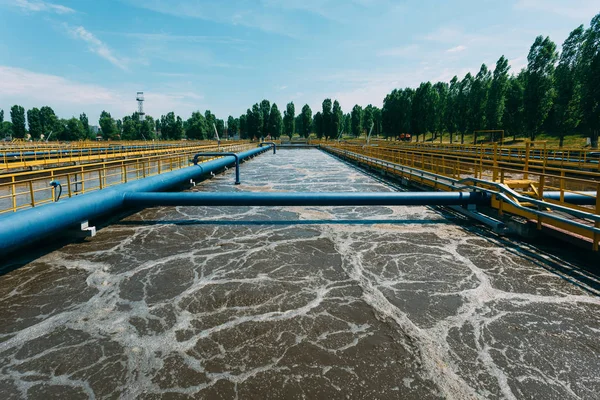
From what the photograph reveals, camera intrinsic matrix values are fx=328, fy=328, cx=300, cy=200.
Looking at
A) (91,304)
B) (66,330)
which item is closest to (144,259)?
(91,304)

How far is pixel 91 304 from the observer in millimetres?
5391

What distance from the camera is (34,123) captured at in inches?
4286

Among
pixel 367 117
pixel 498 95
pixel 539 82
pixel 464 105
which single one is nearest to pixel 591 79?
pixel 539 82

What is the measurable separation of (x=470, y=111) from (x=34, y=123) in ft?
426

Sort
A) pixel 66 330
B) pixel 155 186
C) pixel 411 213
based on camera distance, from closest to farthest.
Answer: pixel 66 330
pixel 411 213
pixel 155 186

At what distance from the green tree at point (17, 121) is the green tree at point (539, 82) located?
140m

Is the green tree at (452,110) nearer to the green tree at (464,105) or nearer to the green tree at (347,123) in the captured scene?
the green tree at (464,105)

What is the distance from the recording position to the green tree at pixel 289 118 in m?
113

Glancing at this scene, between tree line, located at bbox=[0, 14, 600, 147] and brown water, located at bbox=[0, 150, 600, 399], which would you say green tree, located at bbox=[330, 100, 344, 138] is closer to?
tree line, located at bbox=[0, 14, 600, 147]

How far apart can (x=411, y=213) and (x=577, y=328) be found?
717 cm

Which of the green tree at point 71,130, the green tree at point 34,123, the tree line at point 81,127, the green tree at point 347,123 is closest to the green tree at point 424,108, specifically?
the tree line at point 81,127

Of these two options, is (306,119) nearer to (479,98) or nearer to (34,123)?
(479,98)

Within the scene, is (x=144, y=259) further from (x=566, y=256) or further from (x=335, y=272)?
(x=566, y=256)

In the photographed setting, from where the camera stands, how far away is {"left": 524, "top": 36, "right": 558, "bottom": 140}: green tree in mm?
45219
